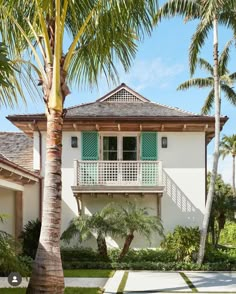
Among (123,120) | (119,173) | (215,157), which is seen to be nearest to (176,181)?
(215,157)

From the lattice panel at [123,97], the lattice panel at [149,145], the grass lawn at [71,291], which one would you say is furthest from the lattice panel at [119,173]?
the grass lawn at [71,291]

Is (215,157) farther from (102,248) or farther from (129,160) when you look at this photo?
(102,248)

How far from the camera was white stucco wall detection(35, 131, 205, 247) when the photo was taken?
737 inches

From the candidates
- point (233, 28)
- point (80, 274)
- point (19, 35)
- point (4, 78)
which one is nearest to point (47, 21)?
point (19, 35)

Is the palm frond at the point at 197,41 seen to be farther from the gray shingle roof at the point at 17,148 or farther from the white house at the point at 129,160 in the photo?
the gray shingle roof at the point at 17,148

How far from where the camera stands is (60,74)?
8.77 m

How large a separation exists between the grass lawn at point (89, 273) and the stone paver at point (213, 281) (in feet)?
8.83

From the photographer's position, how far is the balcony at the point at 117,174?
58.9 feet

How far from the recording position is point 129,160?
19.1 metres

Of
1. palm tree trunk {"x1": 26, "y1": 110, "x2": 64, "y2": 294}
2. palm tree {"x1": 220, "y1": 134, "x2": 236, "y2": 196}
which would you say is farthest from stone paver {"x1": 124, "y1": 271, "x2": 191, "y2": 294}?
palm tree {"x1": 220, "y1": 134, "x2": 236, "y2": 196}

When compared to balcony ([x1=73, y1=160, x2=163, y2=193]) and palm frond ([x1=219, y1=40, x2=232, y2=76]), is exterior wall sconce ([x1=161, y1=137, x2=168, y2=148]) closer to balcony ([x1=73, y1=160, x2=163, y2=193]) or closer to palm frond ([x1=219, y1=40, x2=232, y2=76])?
balcony ([x1=73, y1=160, x2=163, y2=193])

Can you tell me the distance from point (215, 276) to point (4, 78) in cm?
1129

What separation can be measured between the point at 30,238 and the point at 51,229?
31.0 ft

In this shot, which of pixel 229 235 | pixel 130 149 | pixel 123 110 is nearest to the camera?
Result: pixel 130 149
